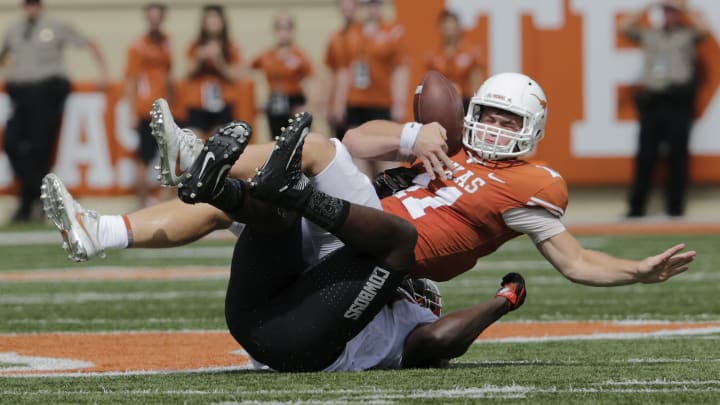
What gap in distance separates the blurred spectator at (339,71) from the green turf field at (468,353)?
218 centimetres

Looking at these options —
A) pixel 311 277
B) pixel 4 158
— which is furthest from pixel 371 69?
pixel 311 277

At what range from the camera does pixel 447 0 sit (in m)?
12.6

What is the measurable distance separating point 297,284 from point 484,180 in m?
0.70

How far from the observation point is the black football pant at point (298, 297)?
4.21 meters

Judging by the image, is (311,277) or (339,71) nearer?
(311,277)

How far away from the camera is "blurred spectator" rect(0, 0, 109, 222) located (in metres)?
12.0

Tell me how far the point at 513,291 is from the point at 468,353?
579 mm

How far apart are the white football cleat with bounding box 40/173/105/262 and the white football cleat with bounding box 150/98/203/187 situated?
43cm

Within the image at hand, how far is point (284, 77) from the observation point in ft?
39.3

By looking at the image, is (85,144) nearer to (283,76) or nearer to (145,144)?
(145,144)

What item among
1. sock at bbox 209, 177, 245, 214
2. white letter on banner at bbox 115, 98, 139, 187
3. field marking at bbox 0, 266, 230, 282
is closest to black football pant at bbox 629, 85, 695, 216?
white letter on banner at bbox 115, 98, 139, 187

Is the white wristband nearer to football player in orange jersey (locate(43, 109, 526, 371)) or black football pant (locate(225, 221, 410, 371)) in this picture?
football player in orange jersey (locate(43, 109, 526, 371))

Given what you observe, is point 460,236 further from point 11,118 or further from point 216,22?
point 11,118

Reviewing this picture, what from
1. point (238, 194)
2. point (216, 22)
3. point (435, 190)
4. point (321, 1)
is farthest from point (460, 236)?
point (321, 1)
